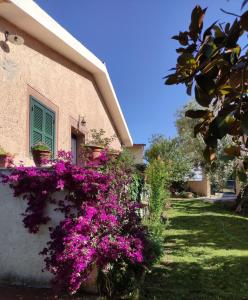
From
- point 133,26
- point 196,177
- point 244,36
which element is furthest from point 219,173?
point 244,36

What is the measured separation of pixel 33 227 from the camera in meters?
Result: 6.63

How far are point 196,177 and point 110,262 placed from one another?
25.9 meters

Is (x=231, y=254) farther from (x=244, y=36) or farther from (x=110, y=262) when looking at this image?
(x=244, y=36)

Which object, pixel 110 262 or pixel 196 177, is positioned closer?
pixel 110 262

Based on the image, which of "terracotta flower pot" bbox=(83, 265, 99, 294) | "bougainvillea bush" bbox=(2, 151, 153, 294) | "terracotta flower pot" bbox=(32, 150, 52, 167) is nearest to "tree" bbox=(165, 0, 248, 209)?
"bougainvillea bush" bbox=(2, 151, 153, 294)

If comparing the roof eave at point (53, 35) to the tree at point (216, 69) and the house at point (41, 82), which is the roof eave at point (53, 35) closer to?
the house at point (41, 82)

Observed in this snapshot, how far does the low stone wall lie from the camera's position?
21.9 ft

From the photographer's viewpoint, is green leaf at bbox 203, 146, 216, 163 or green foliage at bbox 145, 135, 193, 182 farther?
green foliage at bbox 145, 135, 193, 182

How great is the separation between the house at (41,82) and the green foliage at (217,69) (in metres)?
6.95

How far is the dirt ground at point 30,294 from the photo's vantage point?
604 centimetres

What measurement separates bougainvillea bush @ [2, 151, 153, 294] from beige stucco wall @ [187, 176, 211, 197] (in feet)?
76.6

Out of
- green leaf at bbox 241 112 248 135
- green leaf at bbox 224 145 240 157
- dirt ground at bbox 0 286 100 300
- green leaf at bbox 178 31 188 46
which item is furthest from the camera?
dirt ground at bbox 0 286 100 300

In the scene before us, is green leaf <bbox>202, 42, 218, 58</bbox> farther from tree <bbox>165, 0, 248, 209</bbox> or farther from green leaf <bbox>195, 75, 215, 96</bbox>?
green leaf <bbox>195, 75, 215, 96</bbox>

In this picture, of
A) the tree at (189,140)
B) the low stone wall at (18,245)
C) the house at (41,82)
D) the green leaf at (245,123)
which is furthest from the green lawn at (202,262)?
the tree at (189,140)
